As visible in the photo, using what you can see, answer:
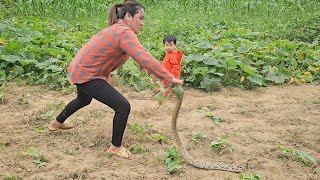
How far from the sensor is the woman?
3.57 m

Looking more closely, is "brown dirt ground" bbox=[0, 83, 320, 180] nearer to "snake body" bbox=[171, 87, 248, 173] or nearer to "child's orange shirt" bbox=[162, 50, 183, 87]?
"snake body" bbox=[171, 87, 248, 173]

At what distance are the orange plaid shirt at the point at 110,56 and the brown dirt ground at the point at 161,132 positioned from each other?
0.84 meters

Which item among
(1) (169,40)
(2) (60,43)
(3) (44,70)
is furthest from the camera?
(2) (60,43)

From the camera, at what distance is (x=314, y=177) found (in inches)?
150

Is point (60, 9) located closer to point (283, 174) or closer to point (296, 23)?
point (296, 23)

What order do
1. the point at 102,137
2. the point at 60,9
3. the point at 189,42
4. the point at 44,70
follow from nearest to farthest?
the point at 102,137
the point at 44,70
the point at 189,42
the point at 60,9

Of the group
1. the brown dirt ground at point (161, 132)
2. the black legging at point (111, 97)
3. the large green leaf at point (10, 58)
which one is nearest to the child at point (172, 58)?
the brown dirt ground at point (161, 132)

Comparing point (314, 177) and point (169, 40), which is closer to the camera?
point (314, 177)

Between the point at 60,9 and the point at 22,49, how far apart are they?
569 centimetres

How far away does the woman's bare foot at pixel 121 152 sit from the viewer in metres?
4.04

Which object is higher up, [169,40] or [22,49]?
[169,40]

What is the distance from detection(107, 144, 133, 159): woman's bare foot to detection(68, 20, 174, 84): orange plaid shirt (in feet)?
2.34

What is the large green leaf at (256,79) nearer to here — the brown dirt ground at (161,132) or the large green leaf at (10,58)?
the brown dirt ground at (161,132)

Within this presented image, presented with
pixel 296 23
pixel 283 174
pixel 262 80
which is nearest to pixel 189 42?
pixel 262 80
